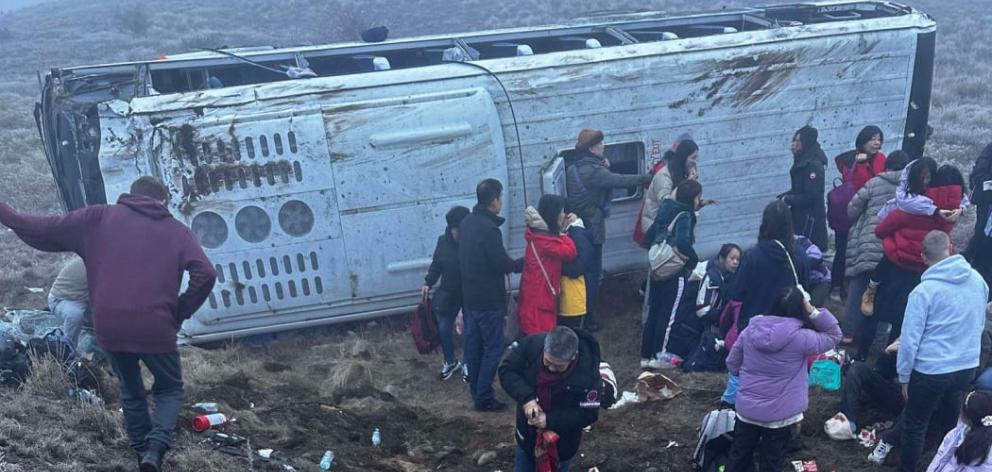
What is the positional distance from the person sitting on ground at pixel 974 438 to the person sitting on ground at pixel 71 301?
6037 mm

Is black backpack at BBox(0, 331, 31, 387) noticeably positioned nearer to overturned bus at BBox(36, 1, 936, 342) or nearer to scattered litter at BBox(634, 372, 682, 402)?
overturned bus at BBox(36, 1, 936, 342)

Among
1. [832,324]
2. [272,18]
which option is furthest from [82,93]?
[272,18]

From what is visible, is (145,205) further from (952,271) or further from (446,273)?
(952,271)

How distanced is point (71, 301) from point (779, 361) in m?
5.27

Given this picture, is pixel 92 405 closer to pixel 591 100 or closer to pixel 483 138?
pixel 483 138

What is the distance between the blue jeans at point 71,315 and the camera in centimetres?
684

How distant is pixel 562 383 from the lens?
4852 mm

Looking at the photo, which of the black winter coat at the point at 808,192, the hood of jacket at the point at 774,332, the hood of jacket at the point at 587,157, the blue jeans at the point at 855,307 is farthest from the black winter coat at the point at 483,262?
the blue jeans at the point at 855,307

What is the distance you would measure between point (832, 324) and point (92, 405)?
4.50 m

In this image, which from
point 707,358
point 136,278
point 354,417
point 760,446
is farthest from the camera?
point 707,358

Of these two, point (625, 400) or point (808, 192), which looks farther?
point (808, 192)

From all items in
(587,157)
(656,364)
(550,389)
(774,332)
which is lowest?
(656,364)

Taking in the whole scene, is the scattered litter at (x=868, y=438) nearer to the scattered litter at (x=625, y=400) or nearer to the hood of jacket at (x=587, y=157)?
the scattered litter at (x=625, y=400)

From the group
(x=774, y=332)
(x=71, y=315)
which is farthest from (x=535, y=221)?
(x=71, y=315)
